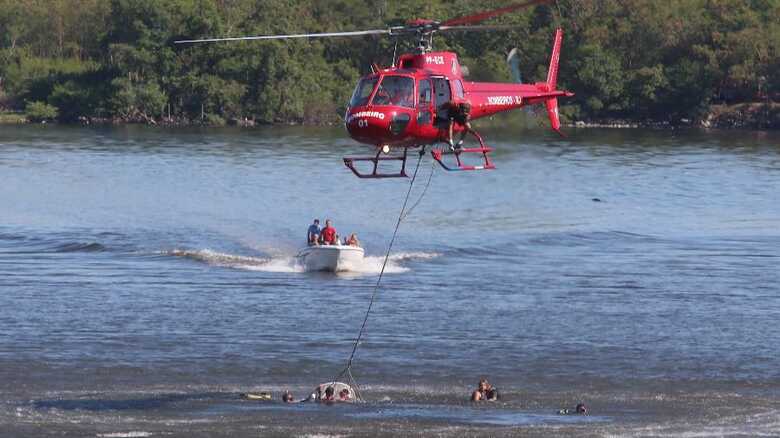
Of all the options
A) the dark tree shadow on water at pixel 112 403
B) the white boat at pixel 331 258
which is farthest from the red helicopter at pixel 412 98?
the white boat at pixel 331 258

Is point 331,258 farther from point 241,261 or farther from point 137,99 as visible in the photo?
point 137,99

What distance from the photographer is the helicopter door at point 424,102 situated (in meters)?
32.5

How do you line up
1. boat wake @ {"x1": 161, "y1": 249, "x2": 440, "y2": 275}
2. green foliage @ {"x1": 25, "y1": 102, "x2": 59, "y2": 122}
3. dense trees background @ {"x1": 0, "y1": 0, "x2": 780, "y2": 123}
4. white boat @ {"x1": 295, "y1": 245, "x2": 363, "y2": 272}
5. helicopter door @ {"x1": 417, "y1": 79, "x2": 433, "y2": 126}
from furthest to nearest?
green foliage @ {"x1": 25, "y1": 102, "x2": 59, "y2": 122}, dense trees background @ {"x1": 0, "y1": 0, "x2": 780, "y2": 123}, boat wake @ {"x1": 161, "y1": 249, "x2": 440, "y2": 275}, white boat @ {"x1": 295, "y1": 245, "x2": 363, "y2": 272}, helicopter door @ {"x1": 417, "y1": 79, "x2": 433, "y2": 126}

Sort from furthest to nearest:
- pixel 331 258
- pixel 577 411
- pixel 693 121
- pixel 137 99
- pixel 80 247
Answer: pixel 693 121 < pixel 137 99 < pixel 80 247 < pixel 331 258 < pixel 577 411

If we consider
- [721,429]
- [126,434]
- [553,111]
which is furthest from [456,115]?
[126,434]

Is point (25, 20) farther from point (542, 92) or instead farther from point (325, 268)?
point (542, 92)

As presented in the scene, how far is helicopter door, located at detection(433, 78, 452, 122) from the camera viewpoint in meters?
32.9

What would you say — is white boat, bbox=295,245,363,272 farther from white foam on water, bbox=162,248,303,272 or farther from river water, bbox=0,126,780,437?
white foam on water, bbox=162,248,303,272

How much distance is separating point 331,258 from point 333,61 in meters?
95.6

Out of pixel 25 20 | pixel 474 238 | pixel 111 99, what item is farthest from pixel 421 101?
pixel 25 20

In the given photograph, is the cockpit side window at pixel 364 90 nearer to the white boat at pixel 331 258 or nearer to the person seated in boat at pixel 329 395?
the person seated in boat at pixel 329 395

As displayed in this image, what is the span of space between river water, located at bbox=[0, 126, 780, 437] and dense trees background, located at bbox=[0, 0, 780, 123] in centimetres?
5055

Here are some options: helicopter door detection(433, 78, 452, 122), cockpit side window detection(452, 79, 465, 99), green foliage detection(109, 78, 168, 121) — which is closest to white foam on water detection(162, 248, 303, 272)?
cockpit side window detection(452, 79, 465, 99)

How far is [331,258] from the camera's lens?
46.7 m
